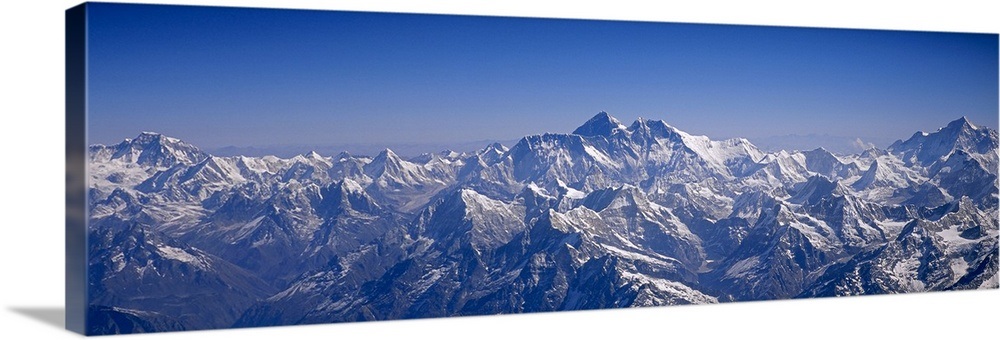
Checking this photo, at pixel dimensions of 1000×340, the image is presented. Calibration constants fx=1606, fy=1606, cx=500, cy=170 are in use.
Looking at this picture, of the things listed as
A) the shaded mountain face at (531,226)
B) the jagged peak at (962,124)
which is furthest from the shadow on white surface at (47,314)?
the jagged peak at (962,124)

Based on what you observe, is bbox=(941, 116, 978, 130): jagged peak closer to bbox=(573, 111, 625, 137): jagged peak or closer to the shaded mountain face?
the shaded mountain face

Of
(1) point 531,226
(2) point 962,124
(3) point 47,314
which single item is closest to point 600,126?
(1) point 531,226

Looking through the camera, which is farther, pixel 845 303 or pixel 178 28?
pixel 845 303

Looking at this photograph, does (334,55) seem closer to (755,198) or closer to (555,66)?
(555,66)

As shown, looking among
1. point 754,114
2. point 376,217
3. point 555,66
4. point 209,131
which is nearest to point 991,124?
point 754,114

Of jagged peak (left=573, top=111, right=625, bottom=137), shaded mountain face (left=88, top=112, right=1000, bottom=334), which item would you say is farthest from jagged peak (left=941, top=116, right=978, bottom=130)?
jagged peak (left=573, top=111, right=625, bottom=137)

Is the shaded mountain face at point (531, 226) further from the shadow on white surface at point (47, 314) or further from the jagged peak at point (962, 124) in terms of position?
the shadow on white surface at point (47, 314)
